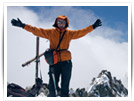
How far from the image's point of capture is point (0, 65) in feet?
21.0

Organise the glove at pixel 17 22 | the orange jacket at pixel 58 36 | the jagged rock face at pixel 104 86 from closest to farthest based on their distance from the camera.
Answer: the glove at pixel 17 22 → the orange jacket at pixel 58 36 → the jagged rock face at pixel 104 86

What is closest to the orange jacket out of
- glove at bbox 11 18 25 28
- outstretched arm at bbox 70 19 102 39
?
outstretched arm at bbox 70 19 102 39

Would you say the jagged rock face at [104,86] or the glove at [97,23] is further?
the jagged rock face at [104,86]

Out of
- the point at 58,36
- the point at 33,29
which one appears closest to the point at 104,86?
the point at 58,36

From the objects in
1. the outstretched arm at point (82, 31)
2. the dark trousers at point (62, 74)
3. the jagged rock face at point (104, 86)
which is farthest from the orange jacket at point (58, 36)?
the jagged rock face at point (104, 86)

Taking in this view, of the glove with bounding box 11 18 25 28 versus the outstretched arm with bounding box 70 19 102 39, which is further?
the outstretched arm with bounding box 70 19 102 39

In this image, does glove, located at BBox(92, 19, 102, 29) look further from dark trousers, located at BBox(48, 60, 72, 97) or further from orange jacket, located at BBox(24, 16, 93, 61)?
dark trousers, located at BBox(48, 60, 72, 97)

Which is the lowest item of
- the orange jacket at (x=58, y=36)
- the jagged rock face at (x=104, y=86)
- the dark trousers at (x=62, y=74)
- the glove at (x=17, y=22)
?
the jagged rock face at (x=104, y=86)

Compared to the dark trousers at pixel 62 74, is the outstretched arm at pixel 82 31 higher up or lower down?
higher up

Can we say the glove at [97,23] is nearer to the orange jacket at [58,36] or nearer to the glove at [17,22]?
the orange jacket at [58,36]

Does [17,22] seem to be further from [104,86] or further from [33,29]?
[104,86]

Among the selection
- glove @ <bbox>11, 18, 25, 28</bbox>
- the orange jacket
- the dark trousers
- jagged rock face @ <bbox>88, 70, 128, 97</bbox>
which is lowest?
jagged rock face @ <bbox>88, 70, 128, 97</bbox>
